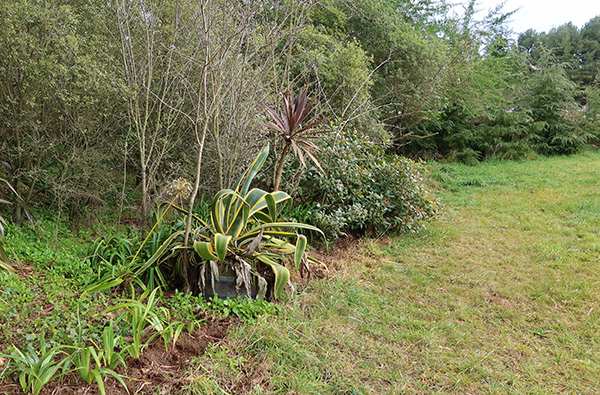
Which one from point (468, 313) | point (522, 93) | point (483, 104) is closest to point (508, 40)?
point (522, 93)

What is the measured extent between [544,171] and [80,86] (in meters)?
8.83

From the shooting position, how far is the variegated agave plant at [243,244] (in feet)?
8.69

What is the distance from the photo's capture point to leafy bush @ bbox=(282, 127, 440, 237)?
4164mm

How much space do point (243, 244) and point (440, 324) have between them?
1.52 m

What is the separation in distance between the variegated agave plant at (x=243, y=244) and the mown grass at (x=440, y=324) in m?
0.30

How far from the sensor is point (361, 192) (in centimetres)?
446

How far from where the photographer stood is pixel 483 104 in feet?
35.0

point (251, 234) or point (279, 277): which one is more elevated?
point (251, 234)

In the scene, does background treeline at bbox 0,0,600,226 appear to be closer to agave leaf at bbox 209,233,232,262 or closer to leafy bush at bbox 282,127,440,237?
leafy bush at bbox 282,127,440,237

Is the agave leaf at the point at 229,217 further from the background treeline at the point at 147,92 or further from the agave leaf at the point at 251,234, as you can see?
the background treeline at the point at 147,92

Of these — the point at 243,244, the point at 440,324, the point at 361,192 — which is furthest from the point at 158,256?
the point at 361,192

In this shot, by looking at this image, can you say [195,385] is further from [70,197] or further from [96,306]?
[70,197]

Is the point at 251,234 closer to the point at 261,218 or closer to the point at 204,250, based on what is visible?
the point at 261,218

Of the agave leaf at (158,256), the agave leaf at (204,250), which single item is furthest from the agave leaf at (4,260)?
the agave leaf at (204,250)
